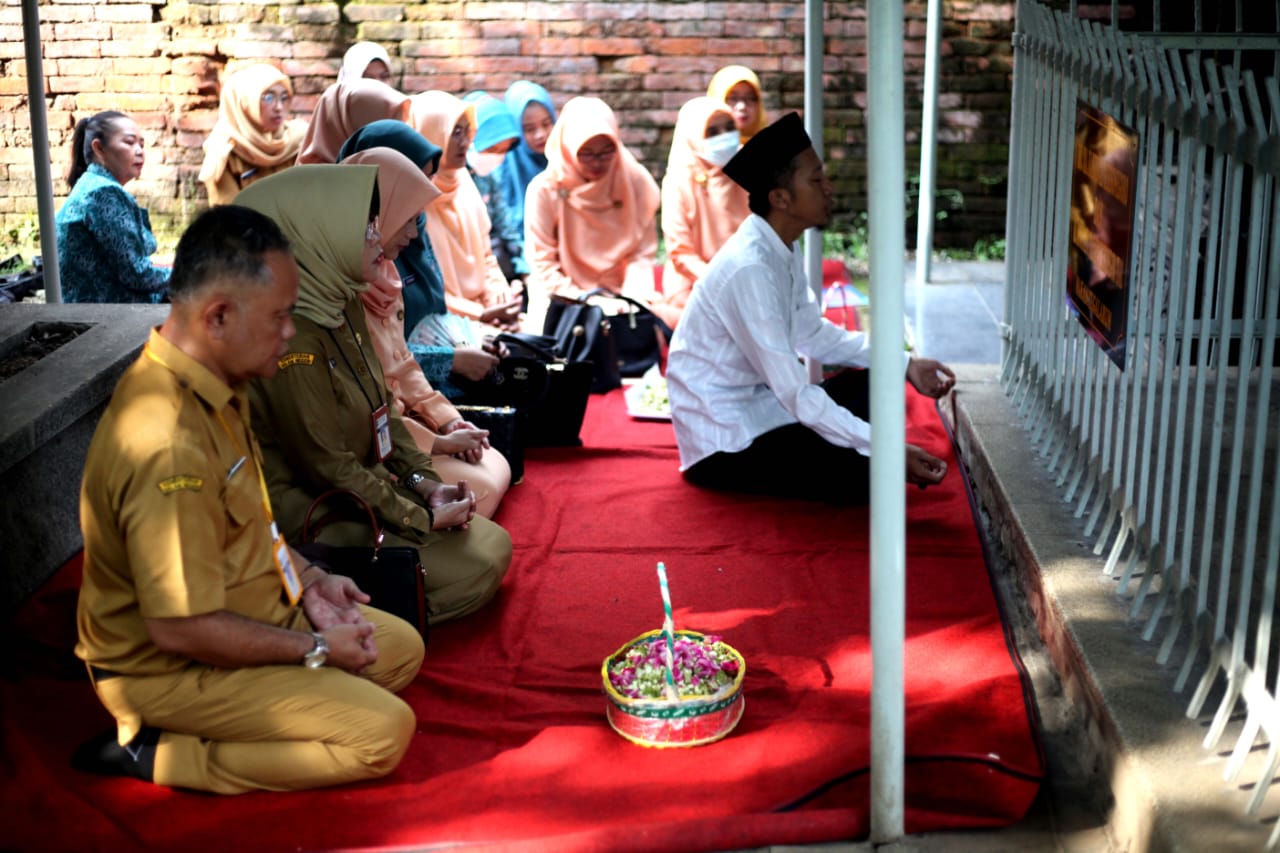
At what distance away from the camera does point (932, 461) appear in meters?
4.35

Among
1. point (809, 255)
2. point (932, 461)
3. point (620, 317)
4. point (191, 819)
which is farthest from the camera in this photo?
point (620, 317)

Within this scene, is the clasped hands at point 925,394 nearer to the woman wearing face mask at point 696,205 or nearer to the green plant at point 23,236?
the woman wearing face mask at point 696,205

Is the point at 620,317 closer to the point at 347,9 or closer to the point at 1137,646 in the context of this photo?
the point at 1137,646

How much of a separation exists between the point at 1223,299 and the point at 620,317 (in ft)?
12.5

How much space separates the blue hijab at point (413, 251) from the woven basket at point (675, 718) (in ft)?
7.22

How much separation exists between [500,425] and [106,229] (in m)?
2.19

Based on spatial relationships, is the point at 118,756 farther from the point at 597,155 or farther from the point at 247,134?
the point at 247,134

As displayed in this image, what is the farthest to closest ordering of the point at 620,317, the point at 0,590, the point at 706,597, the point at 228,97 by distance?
the point at 228,97, the point at 620,317, the point at 706,597, the point at 0,590

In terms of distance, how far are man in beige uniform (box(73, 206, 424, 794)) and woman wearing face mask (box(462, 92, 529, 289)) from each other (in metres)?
4.74

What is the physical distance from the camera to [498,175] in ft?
25.2

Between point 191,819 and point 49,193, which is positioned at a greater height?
point 49,193

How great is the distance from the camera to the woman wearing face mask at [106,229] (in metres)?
5.70

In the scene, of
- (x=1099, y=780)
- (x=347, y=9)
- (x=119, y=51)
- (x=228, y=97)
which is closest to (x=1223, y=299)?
(x=1099, y=780)

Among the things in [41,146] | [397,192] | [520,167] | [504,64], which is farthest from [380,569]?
[504,64]
